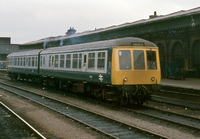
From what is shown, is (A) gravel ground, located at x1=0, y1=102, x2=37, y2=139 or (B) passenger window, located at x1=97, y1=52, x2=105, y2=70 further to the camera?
(B) passenger window, located at x1=97, y1=52, x2=105, y2=70

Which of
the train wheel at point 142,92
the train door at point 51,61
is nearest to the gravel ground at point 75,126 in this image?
the train wheel at point 142,92

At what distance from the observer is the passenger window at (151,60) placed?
12538mm

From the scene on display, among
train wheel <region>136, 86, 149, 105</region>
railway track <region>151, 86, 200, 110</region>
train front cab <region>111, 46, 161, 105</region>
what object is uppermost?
train front cab <region>111, 46, 161, 105</region>

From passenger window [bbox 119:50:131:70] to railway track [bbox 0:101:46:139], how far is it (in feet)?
15.1

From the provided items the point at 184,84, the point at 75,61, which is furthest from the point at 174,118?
the point at 184,84

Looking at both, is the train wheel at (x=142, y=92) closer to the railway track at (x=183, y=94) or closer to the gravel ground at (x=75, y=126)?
the gravel ground at (x=75, y=126)

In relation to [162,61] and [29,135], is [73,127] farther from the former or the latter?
[162,61]

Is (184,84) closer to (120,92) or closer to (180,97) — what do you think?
(180,97)

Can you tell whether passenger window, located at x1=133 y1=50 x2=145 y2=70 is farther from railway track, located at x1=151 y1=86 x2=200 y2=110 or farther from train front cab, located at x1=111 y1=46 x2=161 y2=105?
railway track, located at x1=151 y1=86 x2=200 y2=110

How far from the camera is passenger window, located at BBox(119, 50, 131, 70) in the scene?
1191 centimetres

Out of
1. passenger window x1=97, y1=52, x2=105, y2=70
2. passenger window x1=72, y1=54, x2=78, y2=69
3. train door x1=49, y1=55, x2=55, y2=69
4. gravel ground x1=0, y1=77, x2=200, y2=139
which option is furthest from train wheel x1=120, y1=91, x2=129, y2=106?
train door x1=49, y1=55, x2=55, y2=69

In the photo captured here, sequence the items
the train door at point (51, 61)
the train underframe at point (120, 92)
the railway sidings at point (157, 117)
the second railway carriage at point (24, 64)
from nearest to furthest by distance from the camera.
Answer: the railway sidings at point (157, 117) → the train underframe at point (120, 92) → the train door at point (51, 61) → the second railway carriage at point (24, 64)

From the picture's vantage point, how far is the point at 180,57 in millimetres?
29609

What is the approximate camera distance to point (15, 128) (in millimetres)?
8781
